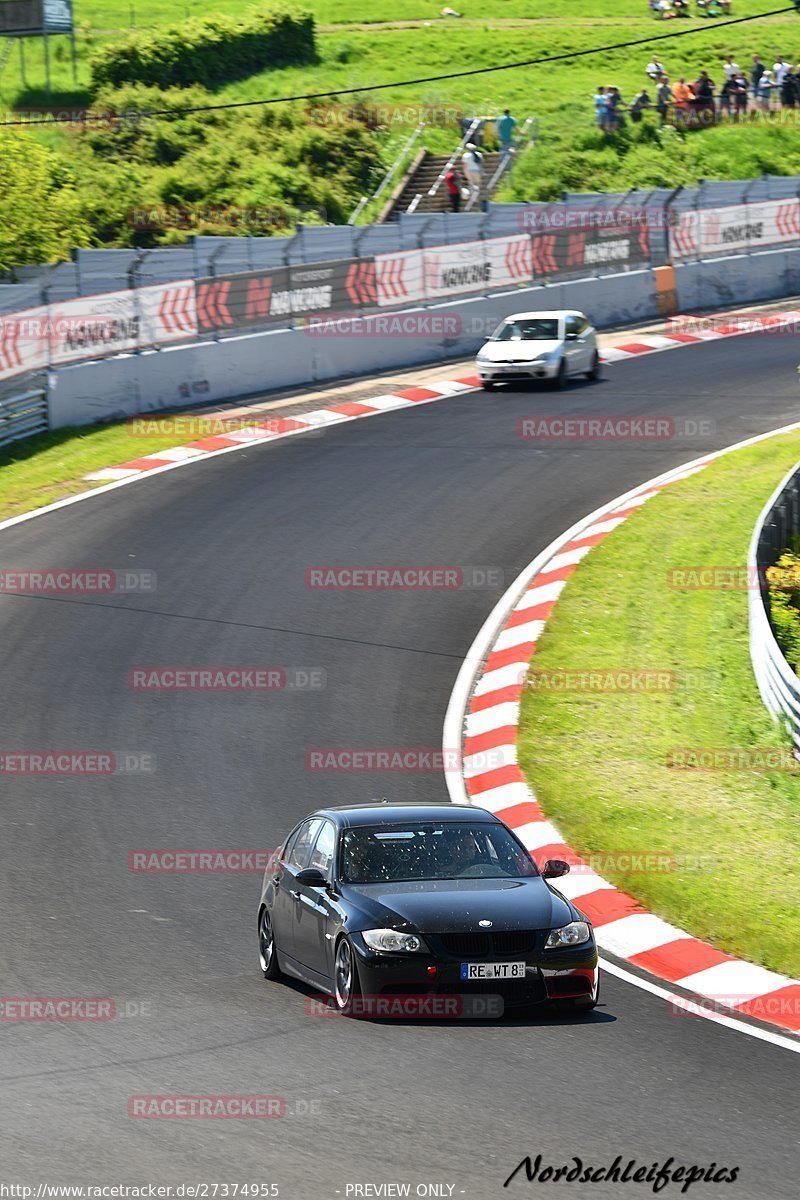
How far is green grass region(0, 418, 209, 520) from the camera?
2469 centimetres

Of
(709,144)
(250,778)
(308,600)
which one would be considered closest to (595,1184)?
(250,778)

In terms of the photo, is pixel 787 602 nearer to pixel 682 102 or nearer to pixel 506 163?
pixel 506 163

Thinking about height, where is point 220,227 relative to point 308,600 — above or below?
above

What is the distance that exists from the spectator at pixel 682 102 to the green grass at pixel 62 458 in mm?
34491

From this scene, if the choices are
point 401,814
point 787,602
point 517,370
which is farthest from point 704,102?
point 401,814

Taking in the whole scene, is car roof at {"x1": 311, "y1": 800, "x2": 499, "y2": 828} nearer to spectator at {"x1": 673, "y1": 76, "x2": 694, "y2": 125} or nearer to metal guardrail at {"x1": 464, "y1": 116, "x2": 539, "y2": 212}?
metal guardrail at {"x1": 464, "y1": 116, "x2": 539, "y2": 212}

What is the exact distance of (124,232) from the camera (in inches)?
1881

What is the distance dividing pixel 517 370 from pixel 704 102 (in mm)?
29809

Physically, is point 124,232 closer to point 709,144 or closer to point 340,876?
point 709,144

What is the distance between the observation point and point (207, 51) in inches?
2516

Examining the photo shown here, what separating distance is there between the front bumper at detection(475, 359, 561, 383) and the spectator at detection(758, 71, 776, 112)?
30484 millimetres

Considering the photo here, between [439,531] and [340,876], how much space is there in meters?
12.8

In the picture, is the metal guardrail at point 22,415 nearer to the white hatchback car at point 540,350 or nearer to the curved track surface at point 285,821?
the curved track surface at point 285,821

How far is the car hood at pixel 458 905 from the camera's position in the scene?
9617mm
